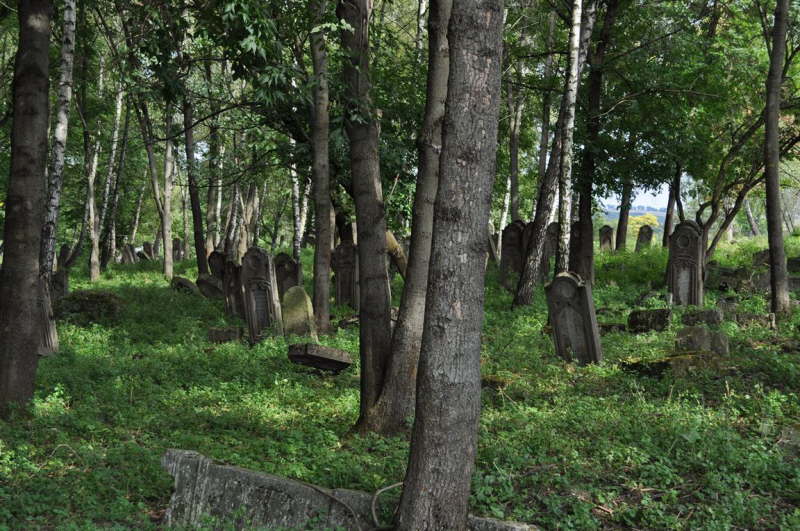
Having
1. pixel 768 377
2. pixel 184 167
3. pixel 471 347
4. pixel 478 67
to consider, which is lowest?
pixel 768 377

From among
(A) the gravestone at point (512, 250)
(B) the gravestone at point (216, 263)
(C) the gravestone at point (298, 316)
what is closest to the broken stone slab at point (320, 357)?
(C) the gravestone at point (298, 316)

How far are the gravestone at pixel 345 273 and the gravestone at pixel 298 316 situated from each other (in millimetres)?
3392

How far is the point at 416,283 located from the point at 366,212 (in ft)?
3.77

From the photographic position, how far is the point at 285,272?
610 inches

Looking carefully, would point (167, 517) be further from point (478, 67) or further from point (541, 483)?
point (478, 67)

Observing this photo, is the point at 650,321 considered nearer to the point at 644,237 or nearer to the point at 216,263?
the point at 216,263

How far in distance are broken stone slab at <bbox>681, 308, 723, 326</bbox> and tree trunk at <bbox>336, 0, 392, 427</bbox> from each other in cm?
647

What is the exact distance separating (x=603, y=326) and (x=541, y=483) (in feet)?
21.6

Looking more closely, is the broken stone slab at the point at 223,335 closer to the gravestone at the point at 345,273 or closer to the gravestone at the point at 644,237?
the gravestone at the point at 345,273

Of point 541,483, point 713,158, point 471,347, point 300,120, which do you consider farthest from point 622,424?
point 713,158

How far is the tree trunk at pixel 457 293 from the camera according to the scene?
4406mm

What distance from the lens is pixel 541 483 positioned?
541 cm

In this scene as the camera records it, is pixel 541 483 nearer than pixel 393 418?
Yes

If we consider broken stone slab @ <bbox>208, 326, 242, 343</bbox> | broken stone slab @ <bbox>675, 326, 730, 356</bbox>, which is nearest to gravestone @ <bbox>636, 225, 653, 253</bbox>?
broken stone slab @ <bbox>675, 326, 730, 356</bbox>
